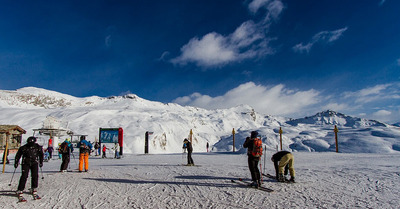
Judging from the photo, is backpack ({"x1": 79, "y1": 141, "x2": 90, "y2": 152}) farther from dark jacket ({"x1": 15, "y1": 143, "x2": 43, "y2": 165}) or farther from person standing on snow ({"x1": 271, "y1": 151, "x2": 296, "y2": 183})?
person standing on snow ({"x1": 271, "y1": 151, "x2": 296, "y2": 183})

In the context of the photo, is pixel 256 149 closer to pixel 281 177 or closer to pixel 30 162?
pixel 281 177

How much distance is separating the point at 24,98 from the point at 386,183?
415 ft

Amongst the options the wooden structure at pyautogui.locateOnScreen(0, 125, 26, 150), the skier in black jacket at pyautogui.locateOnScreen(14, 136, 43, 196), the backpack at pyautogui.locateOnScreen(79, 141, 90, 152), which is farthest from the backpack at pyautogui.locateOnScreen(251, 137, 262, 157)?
the wooden structure at pyautogui.locateOnScreen(0, 125, 26, 150)

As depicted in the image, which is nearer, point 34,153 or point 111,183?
point 34,153

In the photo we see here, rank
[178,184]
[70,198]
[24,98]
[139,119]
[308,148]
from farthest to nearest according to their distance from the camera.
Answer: [24,98], [139,119], [308,148], [178,184], [70,198]

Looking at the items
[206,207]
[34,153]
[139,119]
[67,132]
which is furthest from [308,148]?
[139,119]

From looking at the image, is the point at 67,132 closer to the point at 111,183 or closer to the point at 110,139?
the point at 110,139

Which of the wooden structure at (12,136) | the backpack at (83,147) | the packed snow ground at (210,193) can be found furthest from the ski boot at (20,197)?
the wooden structure at (12,136)

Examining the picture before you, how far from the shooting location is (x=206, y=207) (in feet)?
17.4

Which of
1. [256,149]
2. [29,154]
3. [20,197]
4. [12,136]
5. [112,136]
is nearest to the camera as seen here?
[20,197]

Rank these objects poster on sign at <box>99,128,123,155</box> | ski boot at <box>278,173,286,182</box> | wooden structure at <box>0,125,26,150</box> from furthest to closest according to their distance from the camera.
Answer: wooden structure at <box>0,125,26,150</box>
poster on sign at <box>99,128,123,155</box>
ski boot at <box>278,173,286,182</box>

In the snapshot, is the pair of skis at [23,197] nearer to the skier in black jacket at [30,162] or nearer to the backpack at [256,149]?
the skier in black jacket at [30,162]

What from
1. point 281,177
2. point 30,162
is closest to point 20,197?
point 30,162

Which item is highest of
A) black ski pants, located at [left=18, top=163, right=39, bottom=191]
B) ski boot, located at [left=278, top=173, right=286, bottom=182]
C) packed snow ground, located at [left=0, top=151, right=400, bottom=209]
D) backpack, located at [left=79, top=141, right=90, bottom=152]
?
backpack, located at [left=79, top=141, right=90, bottom=152]
